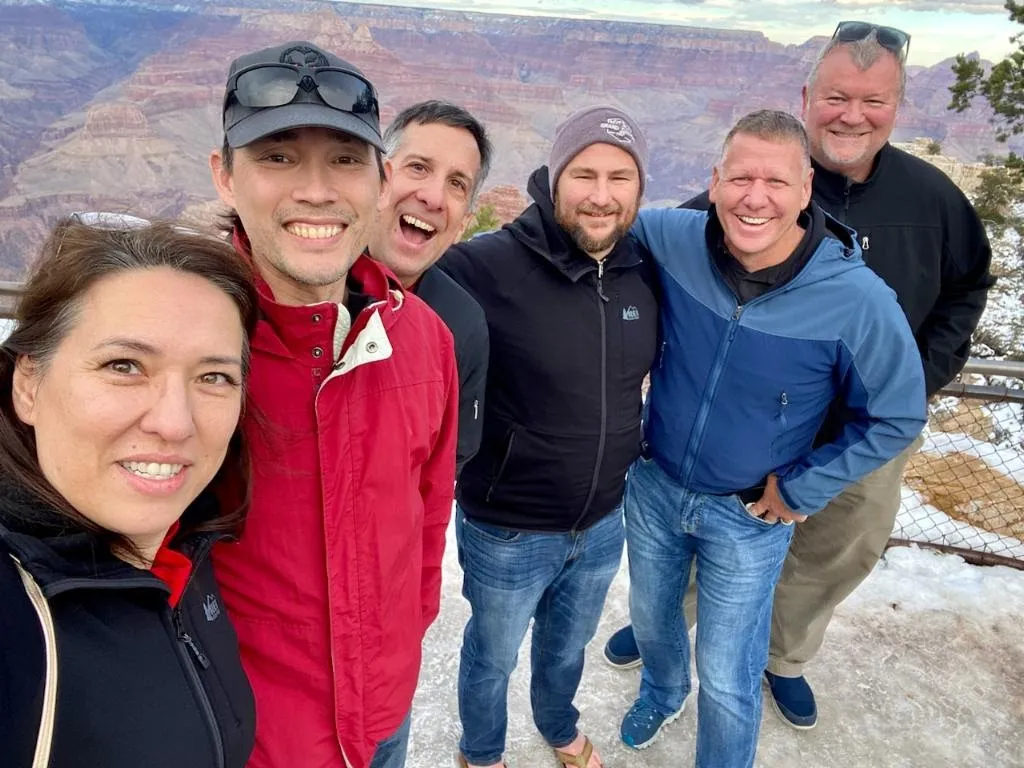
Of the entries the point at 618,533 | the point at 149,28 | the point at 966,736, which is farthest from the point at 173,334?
the point at 149,28

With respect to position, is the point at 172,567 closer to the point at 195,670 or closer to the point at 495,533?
the point at 195,670

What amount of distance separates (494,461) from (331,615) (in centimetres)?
70

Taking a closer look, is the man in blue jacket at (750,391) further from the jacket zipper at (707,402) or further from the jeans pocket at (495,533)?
the jeans pocket at (495,533)

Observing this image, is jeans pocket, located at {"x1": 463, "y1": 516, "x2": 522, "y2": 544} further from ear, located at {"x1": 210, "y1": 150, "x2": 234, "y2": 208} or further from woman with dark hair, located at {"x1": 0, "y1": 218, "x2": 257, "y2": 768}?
ear, located at {"x1": 210, "y1": 150, "x2": 234, "y2": 208}

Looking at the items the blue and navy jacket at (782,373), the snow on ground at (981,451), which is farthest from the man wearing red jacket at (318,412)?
the snow on ground at (981,451)

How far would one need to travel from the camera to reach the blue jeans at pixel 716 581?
192 centimetres

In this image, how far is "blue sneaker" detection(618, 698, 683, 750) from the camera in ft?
7.69

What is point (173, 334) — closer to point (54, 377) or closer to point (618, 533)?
point (54, 377)

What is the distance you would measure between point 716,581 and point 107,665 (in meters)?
1.56

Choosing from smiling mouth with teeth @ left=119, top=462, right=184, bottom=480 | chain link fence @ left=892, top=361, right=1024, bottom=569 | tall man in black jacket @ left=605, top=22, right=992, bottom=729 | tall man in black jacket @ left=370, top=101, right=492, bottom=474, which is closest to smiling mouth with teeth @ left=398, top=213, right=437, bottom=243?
tall man in black jacket @ left=370, top=101, right=492, bottom=474

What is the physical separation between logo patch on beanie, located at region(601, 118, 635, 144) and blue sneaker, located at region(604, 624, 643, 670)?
1.84m

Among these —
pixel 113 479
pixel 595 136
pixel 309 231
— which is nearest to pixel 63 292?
pixel 113 479

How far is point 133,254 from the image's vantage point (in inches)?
37.5

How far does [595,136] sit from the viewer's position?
179cm
